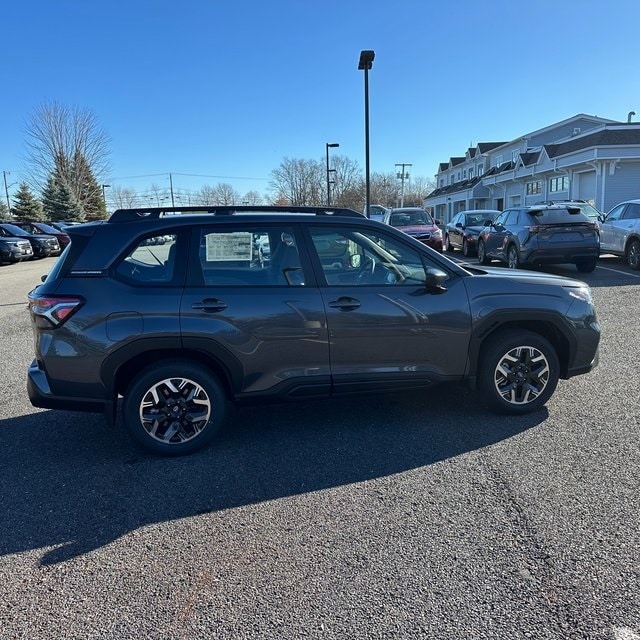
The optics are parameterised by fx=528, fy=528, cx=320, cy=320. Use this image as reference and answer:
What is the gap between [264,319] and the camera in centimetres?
385

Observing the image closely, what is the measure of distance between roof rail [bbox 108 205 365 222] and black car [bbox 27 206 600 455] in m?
0.01

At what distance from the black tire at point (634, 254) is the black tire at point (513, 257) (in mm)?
3147

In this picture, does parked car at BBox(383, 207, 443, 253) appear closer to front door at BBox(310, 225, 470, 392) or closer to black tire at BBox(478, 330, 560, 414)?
black tire at BBox(478, 330, 560, 414)

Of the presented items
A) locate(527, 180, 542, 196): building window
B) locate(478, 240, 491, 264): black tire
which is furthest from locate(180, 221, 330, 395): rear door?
locate(527, 180, 542, 196): building window

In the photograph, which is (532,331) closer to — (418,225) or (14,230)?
(418,225)

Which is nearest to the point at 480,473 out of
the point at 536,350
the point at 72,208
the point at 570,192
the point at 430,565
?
the point at 430,565

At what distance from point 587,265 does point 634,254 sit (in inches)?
70.9

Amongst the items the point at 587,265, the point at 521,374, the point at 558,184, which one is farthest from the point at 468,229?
the point at 558,184

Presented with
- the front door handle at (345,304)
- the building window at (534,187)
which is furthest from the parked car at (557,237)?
the building window at (534,187)

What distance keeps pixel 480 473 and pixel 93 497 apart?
8.32 ft

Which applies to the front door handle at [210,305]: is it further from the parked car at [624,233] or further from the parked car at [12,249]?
the parked car at [12,249]

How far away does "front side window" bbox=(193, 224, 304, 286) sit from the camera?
12.9ft

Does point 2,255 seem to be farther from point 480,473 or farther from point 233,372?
point 480,473

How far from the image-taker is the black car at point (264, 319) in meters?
3.74
